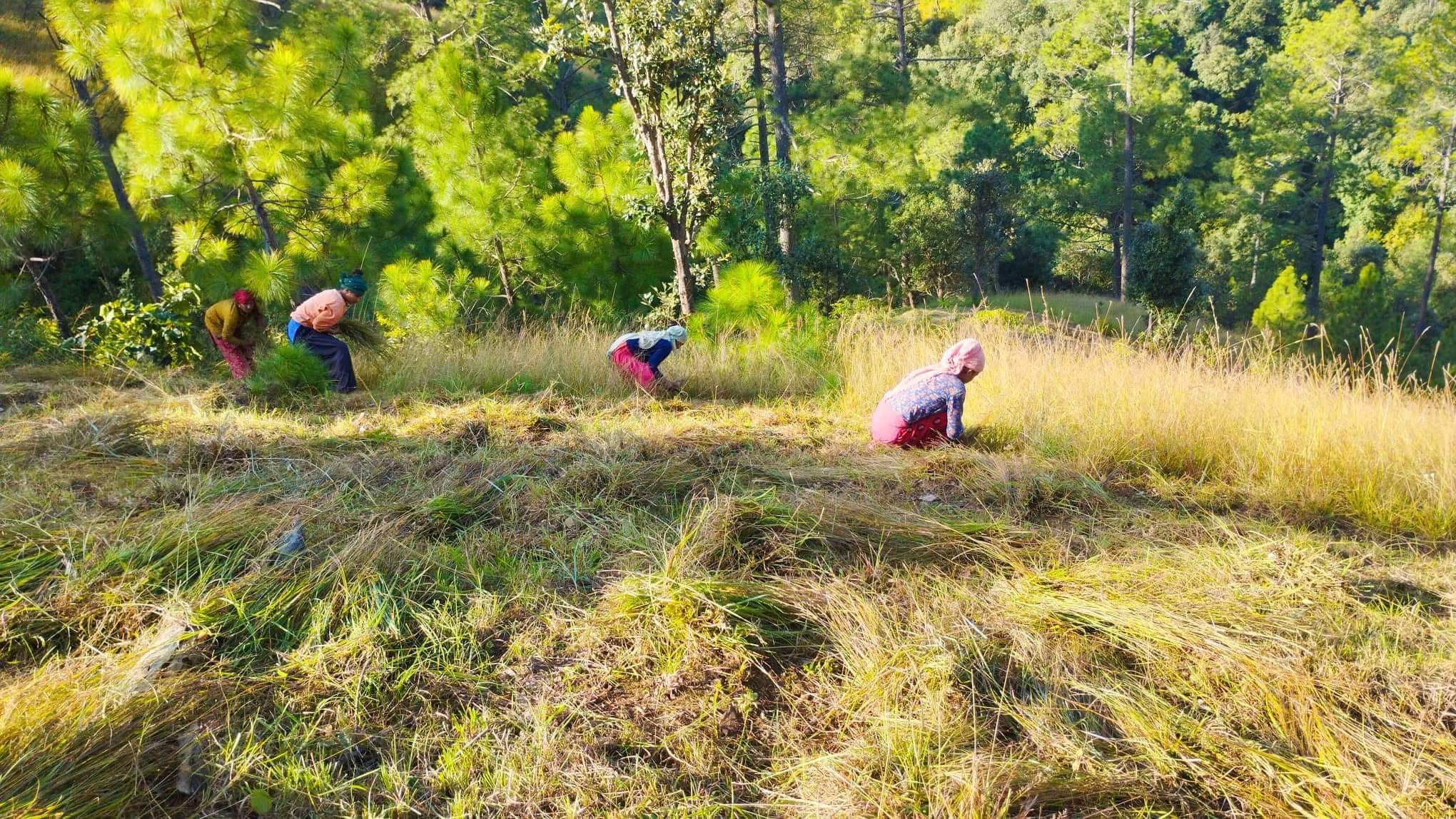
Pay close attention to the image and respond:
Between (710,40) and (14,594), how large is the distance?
18.3ft

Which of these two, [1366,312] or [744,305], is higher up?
[744,305]

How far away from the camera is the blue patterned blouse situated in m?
3.83

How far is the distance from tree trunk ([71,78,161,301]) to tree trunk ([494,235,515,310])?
10.7ft

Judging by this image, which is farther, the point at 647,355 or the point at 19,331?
the point at 19,331

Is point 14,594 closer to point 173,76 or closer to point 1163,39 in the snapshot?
point 173,76

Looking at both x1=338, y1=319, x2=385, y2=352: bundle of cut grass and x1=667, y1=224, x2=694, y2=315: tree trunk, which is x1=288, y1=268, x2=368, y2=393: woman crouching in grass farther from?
x1=667, y1=224, x2=694, y2=315: tree trunk

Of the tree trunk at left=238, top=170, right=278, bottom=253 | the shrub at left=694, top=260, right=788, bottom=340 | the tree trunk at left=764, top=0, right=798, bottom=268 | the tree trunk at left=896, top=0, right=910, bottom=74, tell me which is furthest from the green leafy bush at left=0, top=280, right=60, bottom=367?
the tree trunk at left=896, top=0, right=910, bottom=74

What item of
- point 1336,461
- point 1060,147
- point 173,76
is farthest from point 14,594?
point 1060,147

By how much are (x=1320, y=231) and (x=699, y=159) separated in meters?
26.9

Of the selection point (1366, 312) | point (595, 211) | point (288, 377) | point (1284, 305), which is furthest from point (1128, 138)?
point (288, 377)

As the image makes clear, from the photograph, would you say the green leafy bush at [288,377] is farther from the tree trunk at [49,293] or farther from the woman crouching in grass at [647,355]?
the tree trunk at [49,293]

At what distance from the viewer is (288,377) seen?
4.55 m

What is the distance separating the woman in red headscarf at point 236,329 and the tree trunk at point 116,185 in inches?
87.7

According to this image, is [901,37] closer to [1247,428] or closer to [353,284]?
[353,284]
